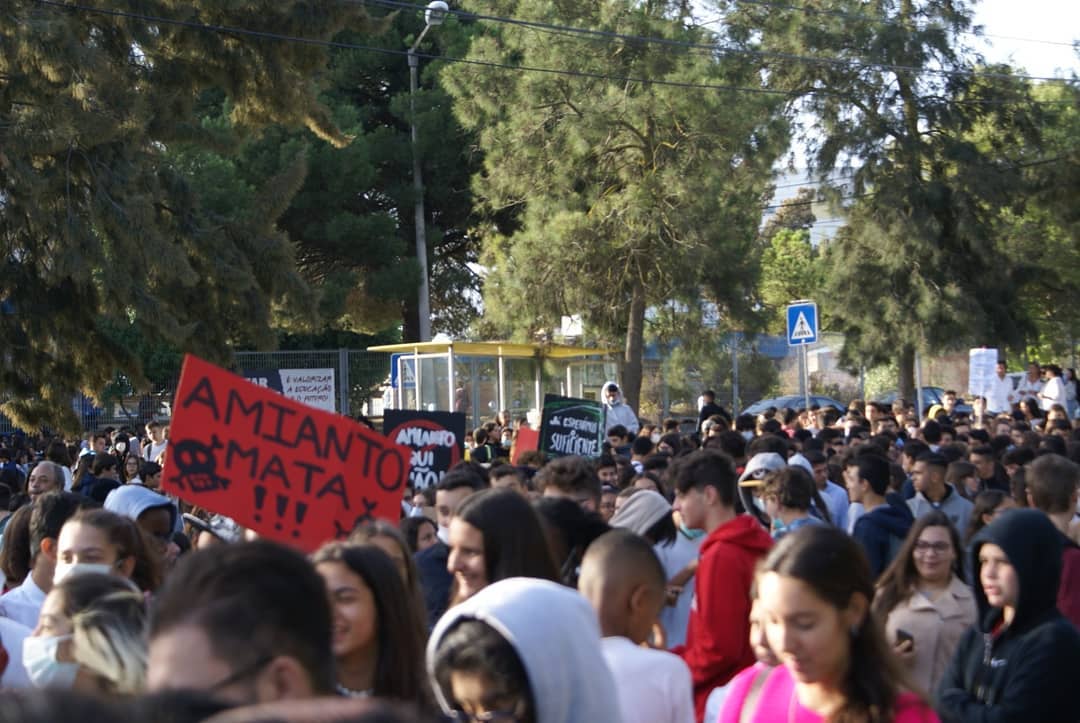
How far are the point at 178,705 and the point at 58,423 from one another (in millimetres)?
17652

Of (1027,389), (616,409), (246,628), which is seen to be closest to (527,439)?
(616,409)

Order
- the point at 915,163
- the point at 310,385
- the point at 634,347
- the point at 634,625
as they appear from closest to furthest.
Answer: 1. the point at 634,625
2. the point at 310,385
3. the point at 634,347
4. the point at 915,163

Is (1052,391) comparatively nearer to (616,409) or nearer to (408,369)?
(616,409)

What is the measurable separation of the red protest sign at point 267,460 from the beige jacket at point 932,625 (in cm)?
212

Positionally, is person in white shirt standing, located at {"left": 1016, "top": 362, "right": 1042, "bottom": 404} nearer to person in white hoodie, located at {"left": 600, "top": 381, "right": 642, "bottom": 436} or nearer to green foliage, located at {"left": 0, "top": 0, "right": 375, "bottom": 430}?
person in white hoodie, located at {"left": 600, "top": 381, "right": 642, "bottom": 436}

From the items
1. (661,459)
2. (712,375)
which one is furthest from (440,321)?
(661,459)

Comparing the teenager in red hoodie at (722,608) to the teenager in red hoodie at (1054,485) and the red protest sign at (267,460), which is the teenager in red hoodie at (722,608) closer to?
the red protest sign at (267,460)

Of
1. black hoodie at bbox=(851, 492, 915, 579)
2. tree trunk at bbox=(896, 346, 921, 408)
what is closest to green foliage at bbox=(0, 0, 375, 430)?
black hoodie at bbox=(851, 492, 915, 579)

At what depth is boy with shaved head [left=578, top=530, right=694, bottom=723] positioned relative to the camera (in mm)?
3736

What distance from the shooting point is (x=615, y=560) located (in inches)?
158

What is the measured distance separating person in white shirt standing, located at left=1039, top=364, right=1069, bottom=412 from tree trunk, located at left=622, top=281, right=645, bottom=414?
25.5ft

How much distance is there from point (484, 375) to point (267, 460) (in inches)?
782

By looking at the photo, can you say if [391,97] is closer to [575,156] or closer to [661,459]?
[575,156]

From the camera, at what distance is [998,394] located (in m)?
20.8
